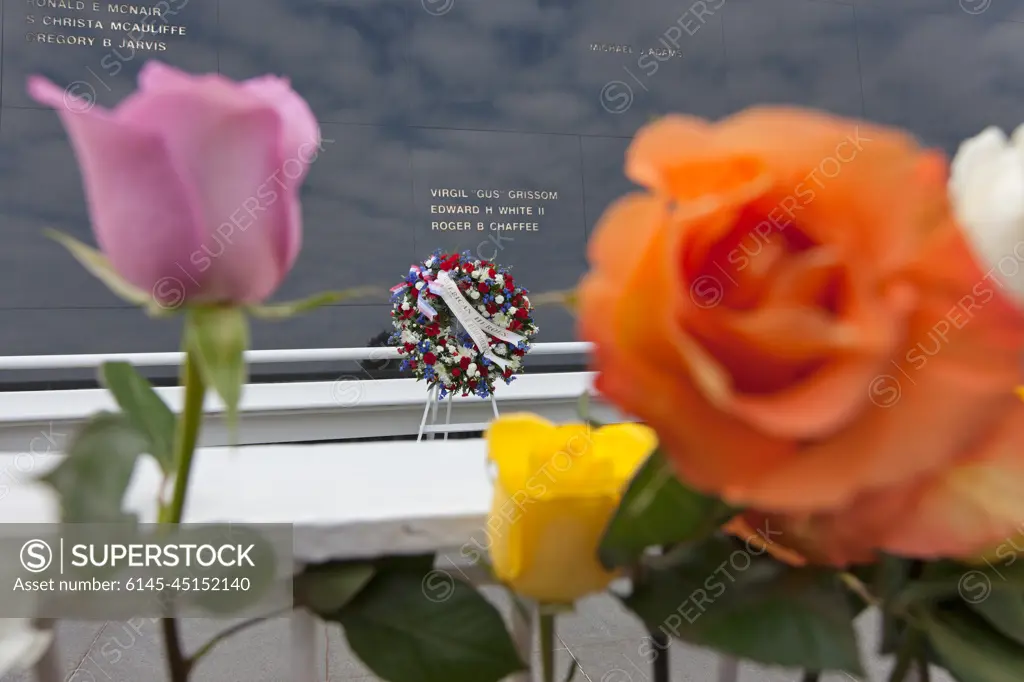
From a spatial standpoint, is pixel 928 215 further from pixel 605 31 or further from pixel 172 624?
pixel 605 31

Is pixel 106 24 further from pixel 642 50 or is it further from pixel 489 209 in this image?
pixel 642 50

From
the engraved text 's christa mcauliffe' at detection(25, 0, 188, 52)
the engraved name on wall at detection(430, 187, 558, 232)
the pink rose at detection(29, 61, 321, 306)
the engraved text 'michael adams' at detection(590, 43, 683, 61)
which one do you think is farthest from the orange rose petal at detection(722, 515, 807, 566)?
the engraved text 'michael adams' at detection(590, 43, 683, 61)

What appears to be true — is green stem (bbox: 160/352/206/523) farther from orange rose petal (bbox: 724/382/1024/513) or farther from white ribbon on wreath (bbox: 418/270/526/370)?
white ribbon on wreath (bbox: 418/270/526/370)

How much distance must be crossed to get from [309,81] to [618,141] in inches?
93.7

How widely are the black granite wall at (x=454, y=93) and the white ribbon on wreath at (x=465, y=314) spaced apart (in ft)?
5.98

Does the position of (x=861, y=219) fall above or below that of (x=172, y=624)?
above

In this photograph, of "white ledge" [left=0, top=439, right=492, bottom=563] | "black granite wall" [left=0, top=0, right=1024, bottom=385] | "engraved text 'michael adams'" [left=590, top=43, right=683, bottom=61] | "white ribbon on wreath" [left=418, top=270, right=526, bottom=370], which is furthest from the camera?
"engraved text 'michael adams'" [left=590, top=43, right=683, bottom=61]

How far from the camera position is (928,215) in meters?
0.11

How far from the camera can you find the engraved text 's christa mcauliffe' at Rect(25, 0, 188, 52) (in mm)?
4266

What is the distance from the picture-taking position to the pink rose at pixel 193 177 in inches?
5.7

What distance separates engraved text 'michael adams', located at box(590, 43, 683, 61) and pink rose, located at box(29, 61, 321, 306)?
221 inches

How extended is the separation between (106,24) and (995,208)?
5461 millimetres

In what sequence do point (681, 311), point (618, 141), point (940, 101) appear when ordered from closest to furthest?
point (681, 311), point (618, 141), point (940, 101)

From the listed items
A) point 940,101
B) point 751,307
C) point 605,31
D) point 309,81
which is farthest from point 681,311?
point 940,101
